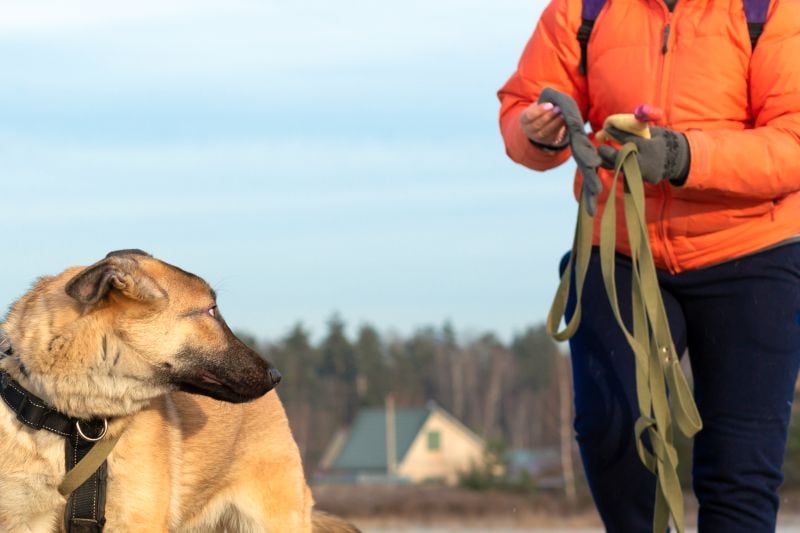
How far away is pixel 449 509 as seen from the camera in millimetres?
19859

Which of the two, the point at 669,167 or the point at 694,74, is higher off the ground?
the point at 694,74

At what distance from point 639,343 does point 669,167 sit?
24.7 inches

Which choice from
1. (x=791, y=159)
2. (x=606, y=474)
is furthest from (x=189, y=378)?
(x=791, y=159)

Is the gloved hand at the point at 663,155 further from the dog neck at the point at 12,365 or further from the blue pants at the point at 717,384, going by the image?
the dog neck at the point at 12,365

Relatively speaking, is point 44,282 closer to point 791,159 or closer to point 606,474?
point 606,474

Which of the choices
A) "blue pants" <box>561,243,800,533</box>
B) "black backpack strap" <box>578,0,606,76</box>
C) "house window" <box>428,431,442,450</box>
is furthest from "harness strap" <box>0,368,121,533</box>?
"house window" <box>428,431,442,450</box>

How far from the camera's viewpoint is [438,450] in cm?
7450

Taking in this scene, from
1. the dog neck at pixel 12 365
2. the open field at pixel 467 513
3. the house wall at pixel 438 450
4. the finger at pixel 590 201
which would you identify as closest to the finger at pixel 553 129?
the finger at pixel 590 201

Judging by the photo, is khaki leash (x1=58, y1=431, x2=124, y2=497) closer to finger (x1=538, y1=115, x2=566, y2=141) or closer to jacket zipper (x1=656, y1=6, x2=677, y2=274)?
finger (x1=538, y1=115, x2=566, y2=141)

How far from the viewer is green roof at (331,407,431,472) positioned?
73.1 metres

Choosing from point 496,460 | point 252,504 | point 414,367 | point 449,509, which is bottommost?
point 414,367

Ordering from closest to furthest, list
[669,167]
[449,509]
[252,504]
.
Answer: [669,167] < [252,504] < [449,509]

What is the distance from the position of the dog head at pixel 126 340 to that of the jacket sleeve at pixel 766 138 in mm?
1743

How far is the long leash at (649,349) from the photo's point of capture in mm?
4578
